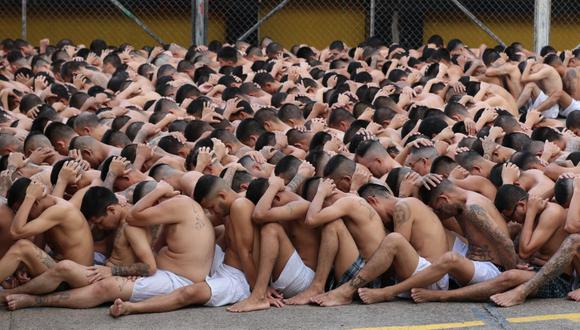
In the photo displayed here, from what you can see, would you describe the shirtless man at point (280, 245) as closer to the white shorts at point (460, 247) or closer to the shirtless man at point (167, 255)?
the shirtless man at point (167, 255)

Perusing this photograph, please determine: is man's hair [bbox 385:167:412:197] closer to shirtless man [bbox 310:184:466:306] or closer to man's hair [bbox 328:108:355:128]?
shirtless man [bbox 310:184:466:306]

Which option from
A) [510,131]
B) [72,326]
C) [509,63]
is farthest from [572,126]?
[72,326]

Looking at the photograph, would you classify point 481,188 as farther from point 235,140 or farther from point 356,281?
point 235,140

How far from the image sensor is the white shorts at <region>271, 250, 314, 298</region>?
25.8 ft

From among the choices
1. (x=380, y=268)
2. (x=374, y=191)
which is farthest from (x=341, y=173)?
(x=380, y=268)

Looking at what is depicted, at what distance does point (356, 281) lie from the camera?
7.73 meters

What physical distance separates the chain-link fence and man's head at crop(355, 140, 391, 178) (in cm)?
811

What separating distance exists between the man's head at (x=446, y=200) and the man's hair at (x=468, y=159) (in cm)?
105

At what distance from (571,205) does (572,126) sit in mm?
3737

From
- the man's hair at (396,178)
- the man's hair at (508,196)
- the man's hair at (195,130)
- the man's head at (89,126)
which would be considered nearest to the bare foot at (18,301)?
the man's hair at (396,178)

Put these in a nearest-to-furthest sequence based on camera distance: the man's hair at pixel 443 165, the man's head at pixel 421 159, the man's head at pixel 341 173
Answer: the man's head at pixel 341 173
the man's hair at pixel 443 165
the man's head at pixel 421 159

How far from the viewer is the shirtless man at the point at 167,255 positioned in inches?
297

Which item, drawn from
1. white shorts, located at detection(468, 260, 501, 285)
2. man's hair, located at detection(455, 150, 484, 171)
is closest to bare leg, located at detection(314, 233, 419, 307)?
white shorts, located at detection(468, 260, 501, 285)

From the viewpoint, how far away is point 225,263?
8.01 m
